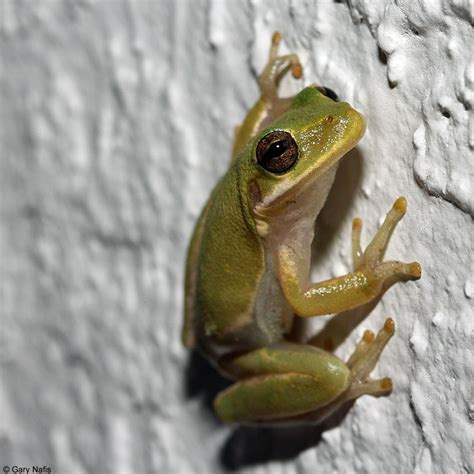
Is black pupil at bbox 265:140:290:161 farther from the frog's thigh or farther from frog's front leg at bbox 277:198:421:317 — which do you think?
the frog's thigh

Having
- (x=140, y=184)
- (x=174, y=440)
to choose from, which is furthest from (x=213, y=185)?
(x=174, y=440)

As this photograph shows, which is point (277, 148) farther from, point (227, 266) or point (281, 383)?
point (281, 383)

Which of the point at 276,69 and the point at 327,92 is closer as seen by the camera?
the point at 327,92

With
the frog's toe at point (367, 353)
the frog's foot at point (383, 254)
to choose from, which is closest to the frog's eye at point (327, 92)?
the frog's foot at point (383, 254)

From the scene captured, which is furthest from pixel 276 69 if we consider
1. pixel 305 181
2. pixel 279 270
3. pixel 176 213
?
pixel 176 213

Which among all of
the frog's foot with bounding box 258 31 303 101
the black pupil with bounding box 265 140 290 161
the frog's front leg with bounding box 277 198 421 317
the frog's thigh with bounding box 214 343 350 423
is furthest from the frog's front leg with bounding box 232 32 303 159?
the frog's thigh with bounding box 214 343 350 423

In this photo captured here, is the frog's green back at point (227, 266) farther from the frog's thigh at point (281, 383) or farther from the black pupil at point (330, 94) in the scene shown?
the black pupil at point (330, 94)

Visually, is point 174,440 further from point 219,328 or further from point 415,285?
point 415,285
